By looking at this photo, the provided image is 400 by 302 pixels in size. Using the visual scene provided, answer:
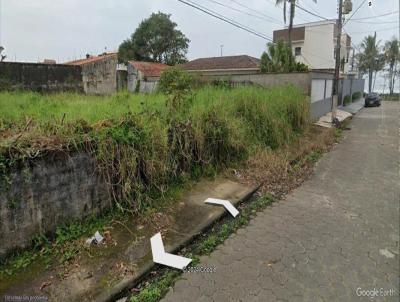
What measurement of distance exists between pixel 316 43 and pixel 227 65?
10752mm

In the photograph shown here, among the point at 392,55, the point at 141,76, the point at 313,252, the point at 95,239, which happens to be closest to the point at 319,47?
the point at 392,55

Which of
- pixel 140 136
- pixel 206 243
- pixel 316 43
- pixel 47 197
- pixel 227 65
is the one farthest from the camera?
pixel 316 43

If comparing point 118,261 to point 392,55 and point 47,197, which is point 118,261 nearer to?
point 47,197

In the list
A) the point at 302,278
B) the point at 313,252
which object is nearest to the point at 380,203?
the point at 313,252

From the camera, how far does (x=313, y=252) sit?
308 cm

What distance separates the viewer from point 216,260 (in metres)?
2.92

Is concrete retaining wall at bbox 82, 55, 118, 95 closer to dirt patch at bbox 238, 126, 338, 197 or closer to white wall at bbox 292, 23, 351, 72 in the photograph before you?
dirt patch at bbox 238, 126, 338, 197

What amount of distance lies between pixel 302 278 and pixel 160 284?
131cm

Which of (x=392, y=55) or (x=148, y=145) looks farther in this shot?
(x=392, y=55)

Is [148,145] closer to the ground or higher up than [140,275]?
higher up

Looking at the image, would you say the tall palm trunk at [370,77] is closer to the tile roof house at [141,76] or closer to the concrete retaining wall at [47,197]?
the tile roof house at [141,76]

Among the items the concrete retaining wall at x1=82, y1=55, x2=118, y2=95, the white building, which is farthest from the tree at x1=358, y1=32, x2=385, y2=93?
the concrete retaining wall at x1=82, y1=55, x2=118, y2=95

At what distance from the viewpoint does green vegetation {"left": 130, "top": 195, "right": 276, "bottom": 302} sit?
7.87 feet

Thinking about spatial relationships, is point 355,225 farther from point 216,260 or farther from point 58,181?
point 58,181
